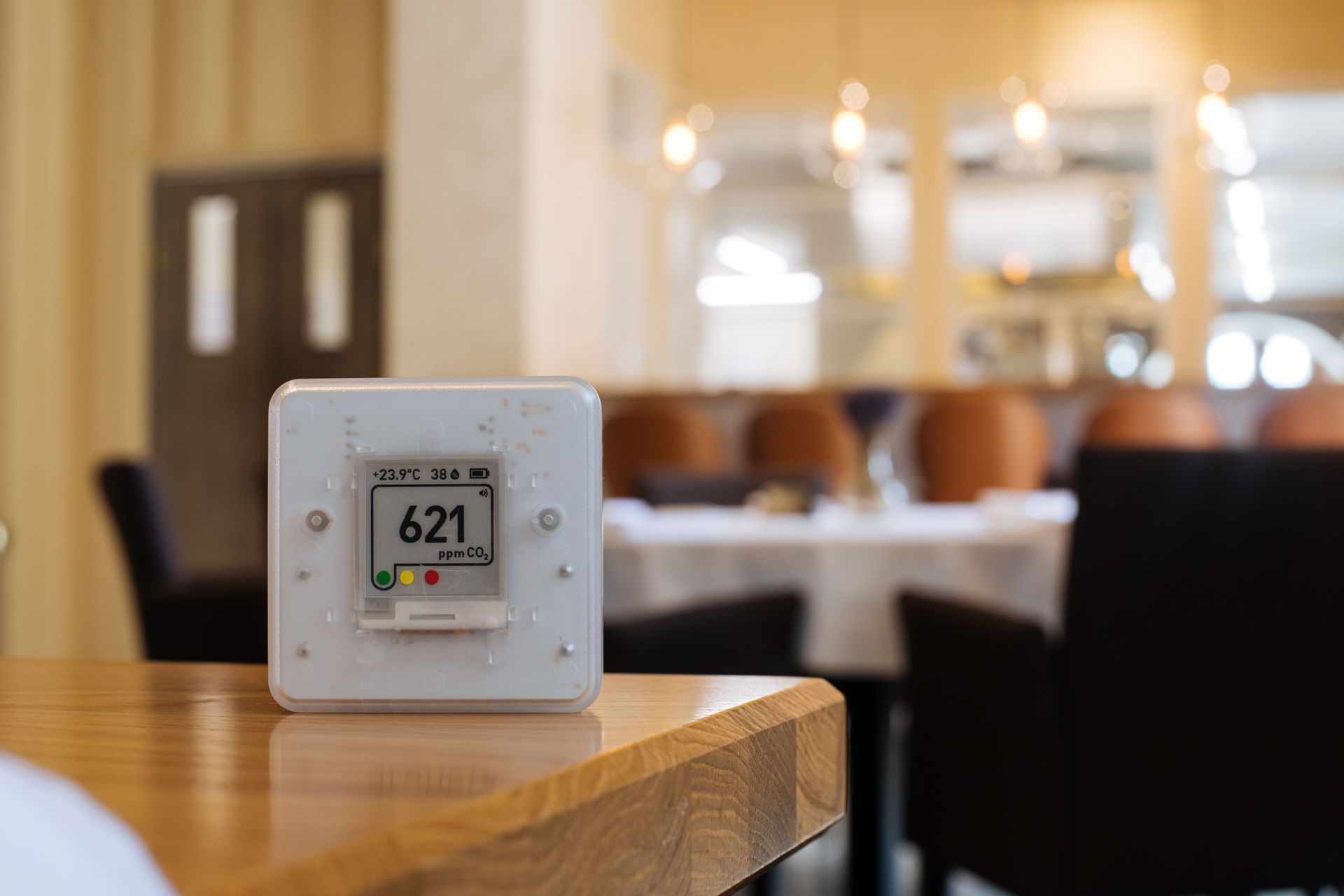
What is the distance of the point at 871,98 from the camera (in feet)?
25.9

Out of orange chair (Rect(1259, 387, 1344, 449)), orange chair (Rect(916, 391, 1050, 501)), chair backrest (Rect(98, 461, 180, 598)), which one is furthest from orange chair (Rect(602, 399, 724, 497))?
chair backrest (Rect(98, 461, 180, 598))

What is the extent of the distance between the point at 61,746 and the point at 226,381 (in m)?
5.73

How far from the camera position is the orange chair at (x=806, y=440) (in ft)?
16.8

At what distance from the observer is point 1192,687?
1.56 metres

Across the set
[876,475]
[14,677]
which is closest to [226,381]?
[876,475]

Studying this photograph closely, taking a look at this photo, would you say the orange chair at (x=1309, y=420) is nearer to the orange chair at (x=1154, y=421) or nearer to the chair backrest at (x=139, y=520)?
the orange chair at (x=1154, y=421)

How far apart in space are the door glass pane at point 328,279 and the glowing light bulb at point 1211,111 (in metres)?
3.53

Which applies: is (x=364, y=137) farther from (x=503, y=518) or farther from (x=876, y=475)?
(x=503, y=518)

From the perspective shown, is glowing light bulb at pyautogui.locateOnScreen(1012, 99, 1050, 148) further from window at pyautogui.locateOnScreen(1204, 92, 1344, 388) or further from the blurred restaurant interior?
window at pyautogui.locateOnScreen(1204, 92, 1344, 388)

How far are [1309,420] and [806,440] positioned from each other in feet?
5.95

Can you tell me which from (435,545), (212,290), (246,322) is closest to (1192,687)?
(435,545)

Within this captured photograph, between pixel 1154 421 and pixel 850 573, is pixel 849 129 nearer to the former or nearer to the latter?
pixel 1154 421

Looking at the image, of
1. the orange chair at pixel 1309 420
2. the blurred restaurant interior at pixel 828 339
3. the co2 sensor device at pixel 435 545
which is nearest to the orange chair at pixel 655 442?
the blurred restaurant interior at pixel 828 339

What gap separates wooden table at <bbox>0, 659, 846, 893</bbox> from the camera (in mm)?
275
